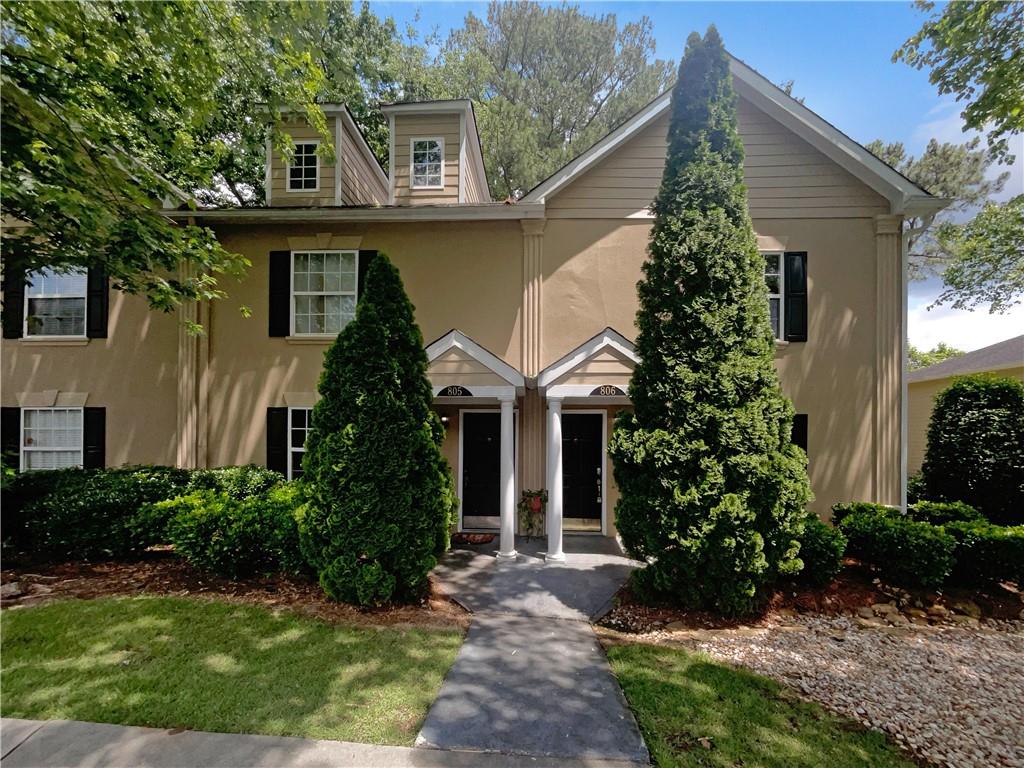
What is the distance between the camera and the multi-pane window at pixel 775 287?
8.12 metres

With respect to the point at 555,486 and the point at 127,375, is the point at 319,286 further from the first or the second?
the point at 555,486

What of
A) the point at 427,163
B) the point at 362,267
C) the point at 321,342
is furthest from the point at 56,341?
the point at 427,163

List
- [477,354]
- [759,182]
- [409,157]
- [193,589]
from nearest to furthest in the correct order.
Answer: [193,589]
[477,354]
[759,182]
[409,157]

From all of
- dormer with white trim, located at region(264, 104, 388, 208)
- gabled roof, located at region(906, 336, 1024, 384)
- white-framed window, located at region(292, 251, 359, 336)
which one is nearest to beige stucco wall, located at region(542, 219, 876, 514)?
white-framed window, located at region(292, 251, 359, 336)

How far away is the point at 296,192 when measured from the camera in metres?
8.89

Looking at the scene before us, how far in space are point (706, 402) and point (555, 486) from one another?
270 cm

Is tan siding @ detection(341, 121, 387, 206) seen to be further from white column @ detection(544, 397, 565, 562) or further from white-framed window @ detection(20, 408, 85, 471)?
white-framed window @ detection(20, 408, 85, 471)

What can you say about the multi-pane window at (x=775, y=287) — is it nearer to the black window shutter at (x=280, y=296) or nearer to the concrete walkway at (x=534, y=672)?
the concrete walkway at (x=534, y=672)

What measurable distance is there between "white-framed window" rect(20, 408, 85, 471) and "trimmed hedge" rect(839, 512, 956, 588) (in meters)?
13.5

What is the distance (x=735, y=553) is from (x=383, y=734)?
4.02 metres

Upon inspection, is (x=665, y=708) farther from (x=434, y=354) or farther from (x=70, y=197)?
(x=70, y=197)

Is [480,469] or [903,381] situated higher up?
[903,381]

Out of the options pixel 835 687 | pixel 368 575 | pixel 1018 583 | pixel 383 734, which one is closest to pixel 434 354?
pixel 368 575

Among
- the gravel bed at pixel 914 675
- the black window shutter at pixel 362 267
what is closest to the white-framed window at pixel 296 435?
the black window shutter at pixel 362 267
